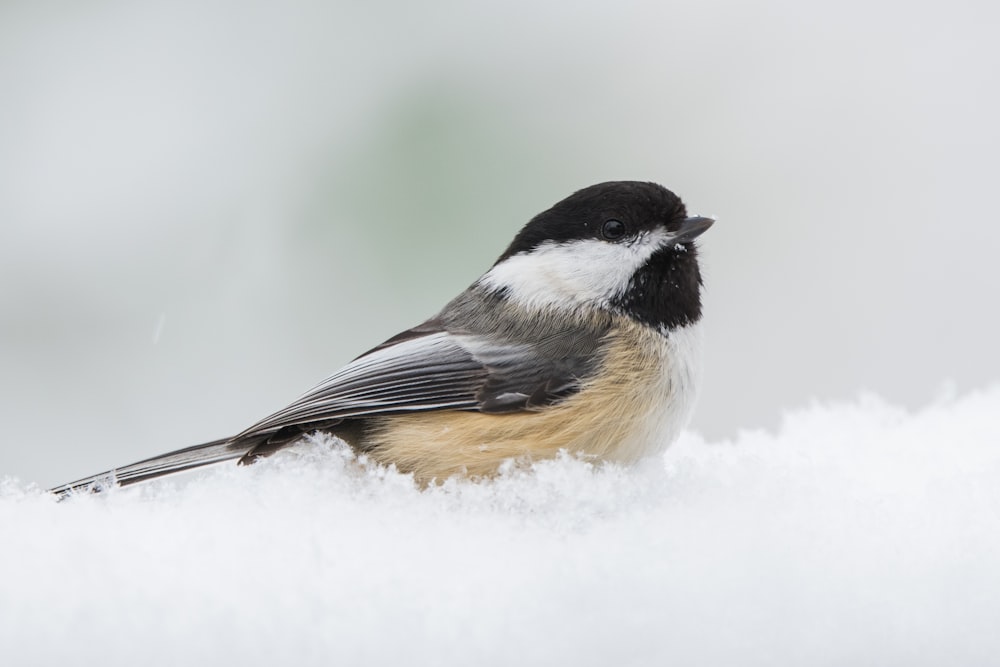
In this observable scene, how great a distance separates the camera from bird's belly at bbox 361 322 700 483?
1428 millimetres

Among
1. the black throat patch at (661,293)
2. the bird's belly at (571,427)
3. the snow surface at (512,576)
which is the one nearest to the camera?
the snow surface at (512,576)

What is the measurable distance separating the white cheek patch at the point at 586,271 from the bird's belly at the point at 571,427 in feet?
0.39

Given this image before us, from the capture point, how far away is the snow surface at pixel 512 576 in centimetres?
80

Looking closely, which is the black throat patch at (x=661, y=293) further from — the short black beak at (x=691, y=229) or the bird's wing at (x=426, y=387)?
the bird's wing at (x=426, y=387)

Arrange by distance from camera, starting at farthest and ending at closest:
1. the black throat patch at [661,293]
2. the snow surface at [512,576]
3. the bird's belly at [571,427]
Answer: the black throat patch at [661,293] → the bird's belly at [571,427] → the snow surface at [512,576]

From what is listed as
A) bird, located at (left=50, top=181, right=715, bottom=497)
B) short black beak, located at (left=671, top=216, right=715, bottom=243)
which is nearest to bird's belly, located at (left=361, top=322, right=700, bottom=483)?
bird, located at (left=50, top=181, right=715, bottom=497)

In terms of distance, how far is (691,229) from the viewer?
5.53 ft

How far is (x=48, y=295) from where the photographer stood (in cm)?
257

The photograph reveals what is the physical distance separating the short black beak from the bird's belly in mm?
229

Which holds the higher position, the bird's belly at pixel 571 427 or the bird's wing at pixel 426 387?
the bird's wing at pixel 426 387

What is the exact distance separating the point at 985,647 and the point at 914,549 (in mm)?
122

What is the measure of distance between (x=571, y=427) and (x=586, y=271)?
14.0 inches

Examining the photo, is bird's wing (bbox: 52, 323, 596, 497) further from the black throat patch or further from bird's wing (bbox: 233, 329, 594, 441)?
the black throat patch

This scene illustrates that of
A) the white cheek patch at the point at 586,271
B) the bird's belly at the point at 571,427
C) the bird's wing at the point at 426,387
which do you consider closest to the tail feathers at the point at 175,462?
the bird's wing at the point at 426,387
